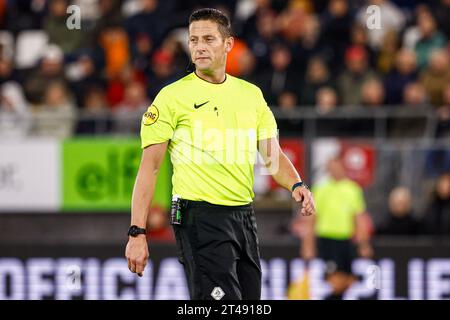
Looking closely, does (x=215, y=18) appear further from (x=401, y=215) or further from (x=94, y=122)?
(x=94, y=122)

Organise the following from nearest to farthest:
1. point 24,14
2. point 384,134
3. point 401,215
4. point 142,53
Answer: point 401,215
point 384,134
point 142,53
point 24,14

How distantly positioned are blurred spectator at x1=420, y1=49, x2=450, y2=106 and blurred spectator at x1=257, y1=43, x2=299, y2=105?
1603 mm

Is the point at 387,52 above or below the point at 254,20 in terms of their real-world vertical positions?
below

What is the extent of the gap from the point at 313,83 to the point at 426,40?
1701 millimetres

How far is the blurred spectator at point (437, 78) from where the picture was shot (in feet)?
45.2

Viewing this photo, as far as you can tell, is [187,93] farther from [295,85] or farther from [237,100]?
[295,85]

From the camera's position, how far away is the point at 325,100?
1362cm

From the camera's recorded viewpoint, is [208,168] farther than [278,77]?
No

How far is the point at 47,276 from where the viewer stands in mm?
12805

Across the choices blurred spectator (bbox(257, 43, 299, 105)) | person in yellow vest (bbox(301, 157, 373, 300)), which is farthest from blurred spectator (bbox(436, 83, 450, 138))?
blurred spectator (bbox(257, 43, 299, 105))

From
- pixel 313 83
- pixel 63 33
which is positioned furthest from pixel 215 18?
pixel 63 33

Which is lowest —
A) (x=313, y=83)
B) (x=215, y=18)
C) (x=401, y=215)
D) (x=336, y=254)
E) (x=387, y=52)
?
(x=336, y=254)

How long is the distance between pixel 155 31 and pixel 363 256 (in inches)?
182

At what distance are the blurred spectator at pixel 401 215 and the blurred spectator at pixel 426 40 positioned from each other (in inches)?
81.1
